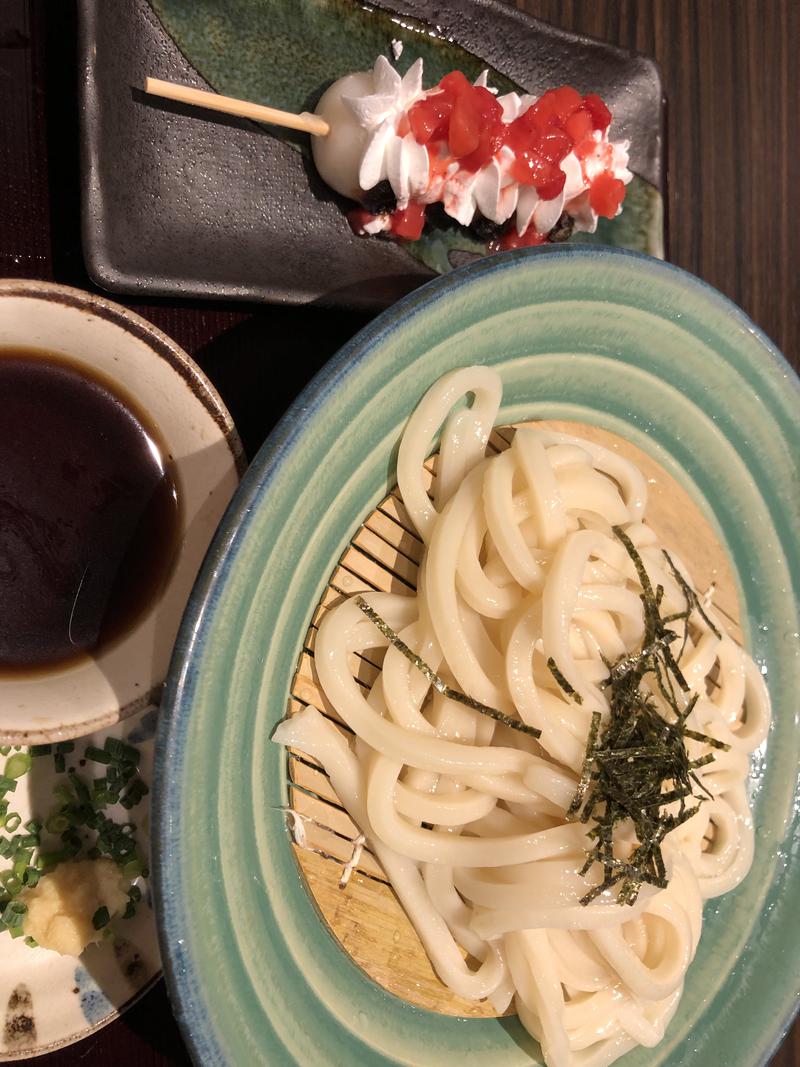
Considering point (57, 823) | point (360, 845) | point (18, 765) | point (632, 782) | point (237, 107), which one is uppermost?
point (237, 107)

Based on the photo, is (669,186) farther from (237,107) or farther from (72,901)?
(72,901)

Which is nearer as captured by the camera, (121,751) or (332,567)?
(332,567)

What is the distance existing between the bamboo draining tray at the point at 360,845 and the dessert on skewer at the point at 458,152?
0.96 m

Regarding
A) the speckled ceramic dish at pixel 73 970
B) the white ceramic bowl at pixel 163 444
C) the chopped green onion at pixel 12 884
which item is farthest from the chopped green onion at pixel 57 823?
the white ceramic bowl at pixel 163 444

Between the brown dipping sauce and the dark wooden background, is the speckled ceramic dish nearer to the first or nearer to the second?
the dark wooden background

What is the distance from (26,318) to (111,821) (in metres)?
1.45

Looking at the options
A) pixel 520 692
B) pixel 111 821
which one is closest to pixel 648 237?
pixel 520 692

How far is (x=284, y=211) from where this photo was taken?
272 cm

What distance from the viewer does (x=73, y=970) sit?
7.95ft

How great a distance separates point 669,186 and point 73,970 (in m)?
3.38

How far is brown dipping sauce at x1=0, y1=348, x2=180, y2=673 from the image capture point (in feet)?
8.04

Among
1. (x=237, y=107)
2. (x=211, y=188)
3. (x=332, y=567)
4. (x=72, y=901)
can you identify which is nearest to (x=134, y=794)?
(x=72, y=901)

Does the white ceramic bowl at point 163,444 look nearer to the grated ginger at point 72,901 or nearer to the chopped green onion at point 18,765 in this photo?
the chopped green onion at point 18,765

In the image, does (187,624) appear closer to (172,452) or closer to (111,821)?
(172,452)
